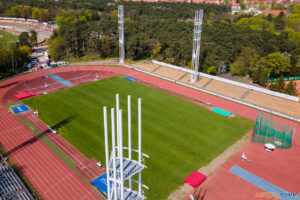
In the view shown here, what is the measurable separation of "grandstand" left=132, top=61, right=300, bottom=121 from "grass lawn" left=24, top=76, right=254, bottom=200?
22.9 feet

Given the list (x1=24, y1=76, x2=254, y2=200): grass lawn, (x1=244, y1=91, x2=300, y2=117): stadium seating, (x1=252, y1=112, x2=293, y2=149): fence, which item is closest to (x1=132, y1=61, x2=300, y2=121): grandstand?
(x1=244, y1=91, x2=300, y2=117): stadium seating

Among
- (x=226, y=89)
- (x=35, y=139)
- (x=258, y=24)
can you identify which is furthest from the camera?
(x=258, y=24)

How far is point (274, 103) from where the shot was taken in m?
40.8

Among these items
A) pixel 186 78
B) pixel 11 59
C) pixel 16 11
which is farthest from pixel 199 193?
pixel 16 11

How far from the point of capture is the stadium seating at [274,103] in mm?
38906

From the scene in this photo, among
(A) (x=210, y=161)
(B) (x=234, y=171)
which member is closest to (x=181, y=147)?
(A) (x=210, y=161)

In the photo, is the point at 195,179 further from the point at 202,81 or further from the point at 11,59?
the point at 11,59

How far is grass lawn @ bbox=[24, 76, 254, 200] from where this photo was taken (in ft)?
87.3

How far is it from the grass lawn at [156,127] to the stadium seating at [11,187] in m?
7.27

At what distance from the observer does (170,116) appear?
36.5 m

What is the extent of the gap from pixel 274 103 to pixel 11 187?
38.4m

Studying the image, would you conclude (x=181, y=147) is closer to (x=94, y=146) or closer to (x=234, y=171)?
(x=234, y=171)

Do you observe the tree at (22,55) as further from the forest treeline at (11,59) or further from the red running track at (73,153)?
the red running track at (73,153)

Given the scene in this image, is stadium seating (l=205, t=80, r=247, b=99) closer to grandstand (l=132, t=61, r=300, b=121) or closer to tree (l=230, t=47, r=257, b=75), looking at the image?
grandstand (l=132, t=61, r=300, b=121)
